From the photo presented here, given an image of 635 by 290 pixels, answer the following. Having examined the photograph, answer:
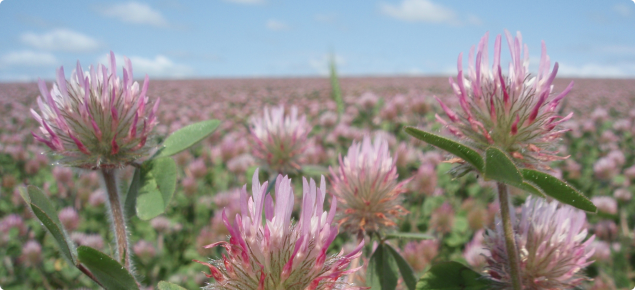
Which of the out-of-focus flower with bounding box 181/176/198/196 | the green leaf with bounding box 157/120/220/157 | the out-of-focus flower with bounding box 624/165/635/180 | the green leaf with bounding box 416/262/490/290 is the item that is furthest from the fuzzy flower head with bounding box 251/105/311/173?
the out-of-focus flower with bounding box 624/165/635/180

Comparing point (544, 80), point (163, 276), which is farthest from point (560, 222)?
point (163, 276)

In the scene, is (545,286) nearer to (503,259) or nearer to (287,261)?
(503,259)

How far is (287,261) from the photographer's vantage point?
580 millimetres

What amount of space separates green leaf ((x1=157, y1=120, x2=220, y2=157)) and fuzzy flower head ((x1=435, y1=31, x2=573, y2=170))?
541mm

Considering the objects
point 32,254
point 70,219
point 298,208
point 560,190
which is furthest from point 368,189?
point 70,219

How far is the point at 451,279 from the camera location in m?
0.81

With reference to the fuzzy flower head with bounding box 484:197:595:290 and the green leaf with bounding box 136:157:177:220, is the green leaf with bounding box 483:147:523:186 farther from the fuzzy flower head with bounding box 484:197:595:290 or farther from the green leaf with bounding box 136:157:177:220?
the green leaf with bounding box 136:157:177:220

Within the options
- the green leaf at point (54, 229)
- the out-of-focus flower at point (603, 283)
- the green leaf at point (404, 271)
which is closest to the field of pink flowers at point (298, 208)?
the out-of-focus flower at point (603, 283)

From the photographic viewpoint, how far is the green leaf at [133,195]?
82 cm

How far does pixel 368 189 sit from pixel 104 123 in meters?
0.60

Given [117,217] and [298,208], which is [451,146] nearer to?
[117,217]

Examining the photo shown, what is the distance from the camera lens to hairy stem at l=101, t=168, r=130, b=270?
0.71 metres

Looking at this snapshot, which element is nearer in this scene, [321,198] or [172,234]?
[321,198]

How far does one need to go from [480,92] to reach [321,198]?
37 centimetres
